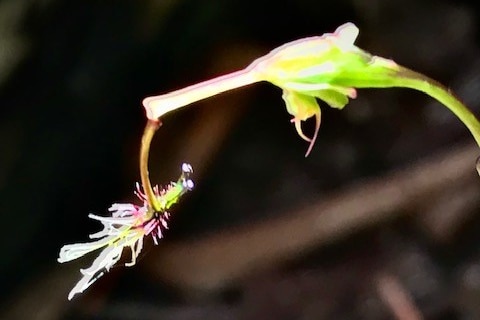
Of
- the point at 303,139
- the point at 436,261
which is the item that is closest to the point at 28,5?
the point at 303,139

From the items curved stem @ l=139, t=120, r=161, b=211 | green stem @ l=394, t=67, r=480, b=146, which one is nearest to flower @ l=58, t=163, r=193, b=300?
curved stem @ l=139, t=120, r=161, b=211

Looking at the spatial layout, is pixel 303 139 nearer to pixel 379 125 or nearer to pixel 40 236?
pixel 379 125

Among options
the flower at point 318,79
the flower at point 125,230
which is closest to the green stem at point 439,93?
the flower at point 318,79

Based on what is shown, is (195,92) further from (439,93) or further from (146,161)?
(439,93)

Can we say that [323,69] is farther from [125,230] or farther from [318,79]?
[125,230]

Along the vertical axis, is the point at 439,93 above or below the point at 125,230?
above

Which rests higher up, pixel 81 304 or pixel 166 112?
pixel 166 112

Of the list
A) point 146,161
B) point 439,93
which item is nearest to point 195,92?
point 146,161
